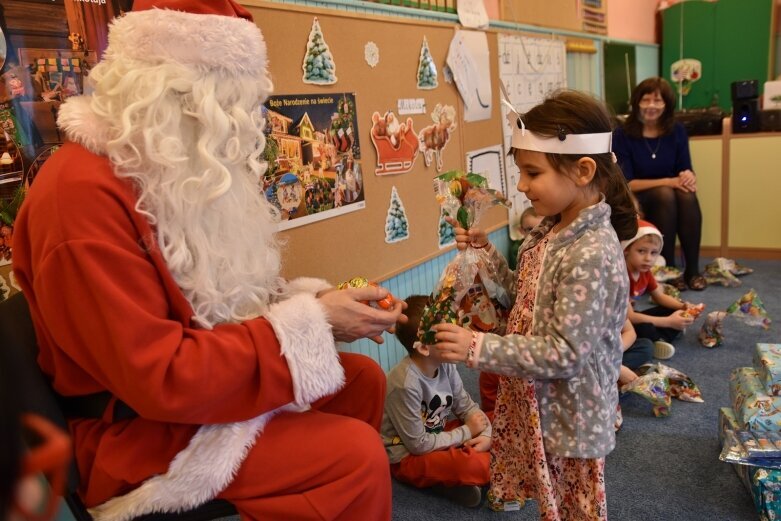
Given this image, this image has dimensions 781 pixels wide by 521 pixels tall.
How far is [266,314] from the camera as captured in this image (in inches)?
46.5

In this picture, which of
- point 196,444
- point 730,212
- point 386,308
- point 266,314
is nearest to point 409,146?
point 386,308

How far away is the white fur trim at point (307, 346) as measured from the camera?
1.15 metres

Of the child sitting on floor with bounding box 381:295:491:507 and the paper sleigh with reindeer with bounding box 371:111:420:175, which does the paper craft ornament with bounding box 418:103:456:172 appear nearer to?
the paper sleigh with reindeer with bounding box 371:111:420:175

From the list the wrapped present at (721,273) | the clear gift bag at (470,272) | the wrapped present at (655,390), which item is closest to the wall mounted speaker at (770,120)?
the wrapped present at (721,273)

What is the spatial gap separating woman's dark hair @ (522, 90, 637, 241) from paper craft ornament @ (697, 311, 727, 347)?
1760 millimetres

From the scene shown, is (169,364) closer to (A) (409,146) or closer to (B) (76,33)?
(B) (76,33)

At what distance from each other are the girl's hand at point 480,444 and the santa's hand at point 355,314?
0.80 meters

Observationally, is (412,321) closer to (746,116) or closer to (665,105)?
(665,105)

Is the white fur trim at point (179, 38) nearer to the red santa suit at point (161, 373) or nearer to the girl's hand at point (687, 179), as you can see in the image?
the red santa suit at point (161, 373)

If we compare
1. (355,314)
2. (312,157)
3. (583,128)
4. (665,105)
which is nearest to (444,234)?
(312,157)

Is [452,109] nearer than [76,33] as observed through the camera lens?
No

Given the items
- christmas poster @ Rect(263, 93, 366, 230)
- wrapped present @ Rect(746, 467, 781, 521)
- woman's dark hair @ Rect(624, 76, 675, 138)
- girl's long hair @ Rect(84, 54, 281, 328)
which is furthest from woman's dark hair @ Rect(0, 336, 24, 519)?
woman's dark hair @ Rect(624, 76, 675, 138)

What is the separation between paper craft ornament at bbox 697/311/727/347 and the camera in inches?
114

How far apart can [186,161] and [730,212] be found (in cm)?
415
